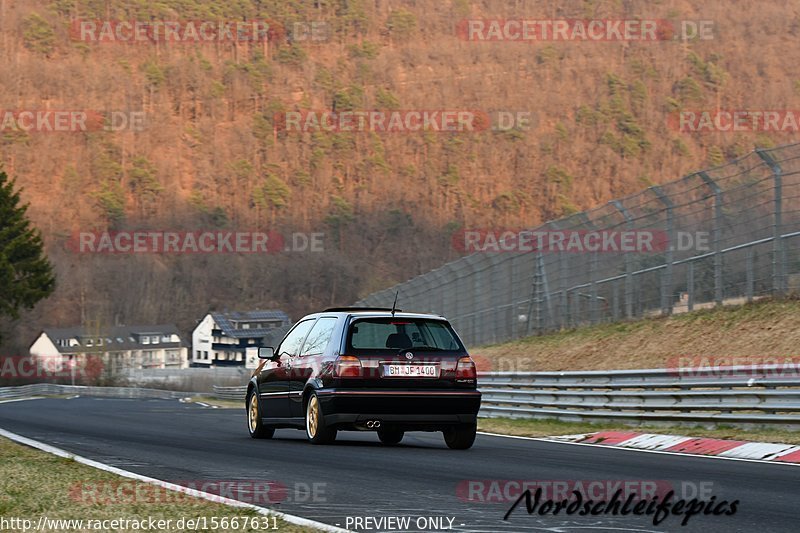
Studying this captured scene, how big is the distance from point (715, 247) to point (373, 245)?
465 ft

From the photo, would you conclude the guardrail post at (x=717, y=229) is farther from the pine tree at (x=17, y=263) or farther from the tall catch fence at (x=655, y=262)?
the pine tree at (x=17, y=263)

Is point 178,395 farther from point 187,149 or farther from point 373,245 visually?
point 187,149

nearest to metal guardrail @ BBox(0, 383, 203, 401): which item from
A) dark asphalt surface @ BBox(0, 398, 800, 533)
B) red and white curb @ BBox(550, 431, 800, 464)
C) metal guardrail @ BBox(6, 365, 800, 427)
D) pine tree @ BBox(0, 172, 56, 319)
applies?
pine tree @ BBox(0, 172, 56, 319)

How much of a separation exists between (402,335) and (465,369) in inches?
30.9

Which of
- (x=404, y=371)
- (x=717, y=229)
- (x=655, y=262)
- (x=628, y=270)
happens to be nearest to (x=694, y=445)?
(x=404, y=371)

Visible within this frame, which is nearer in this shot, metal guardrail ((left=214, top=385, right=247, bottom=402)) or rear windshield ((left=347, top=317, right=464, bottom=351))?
rear windshield ((left=347, top=317, right=464, bottom=351))

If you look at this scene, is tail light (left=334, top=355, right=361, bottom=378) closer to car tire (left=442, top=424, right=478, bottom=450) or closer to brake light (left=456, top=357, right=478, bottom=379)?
brake light (left=456, top=357, right=478, bottom=379)

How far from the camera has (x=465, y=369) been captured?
1355 cm

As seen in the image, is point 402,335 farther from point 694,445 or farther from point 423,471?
point 694,445

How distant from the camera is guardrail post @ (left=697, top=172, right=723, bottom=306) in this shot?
21.5 metres

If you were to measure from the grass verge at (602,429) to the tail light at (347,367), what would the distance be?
4.68 meters

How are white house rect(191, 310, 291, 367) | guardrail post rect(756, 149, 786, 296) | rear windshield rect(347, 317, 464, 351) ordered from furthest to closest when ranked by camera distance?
white house rect(191, 310, 291, 367)
guardrail post rect(756, 149, 786, 296)
rear windshield rect(347, 317, 464, 351)

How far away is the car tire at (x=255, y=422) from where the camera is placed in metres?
15.4

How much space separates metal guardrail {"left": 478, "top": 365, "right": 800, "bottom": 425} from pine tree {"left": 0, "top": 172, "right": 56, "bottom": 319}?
1979 inches
